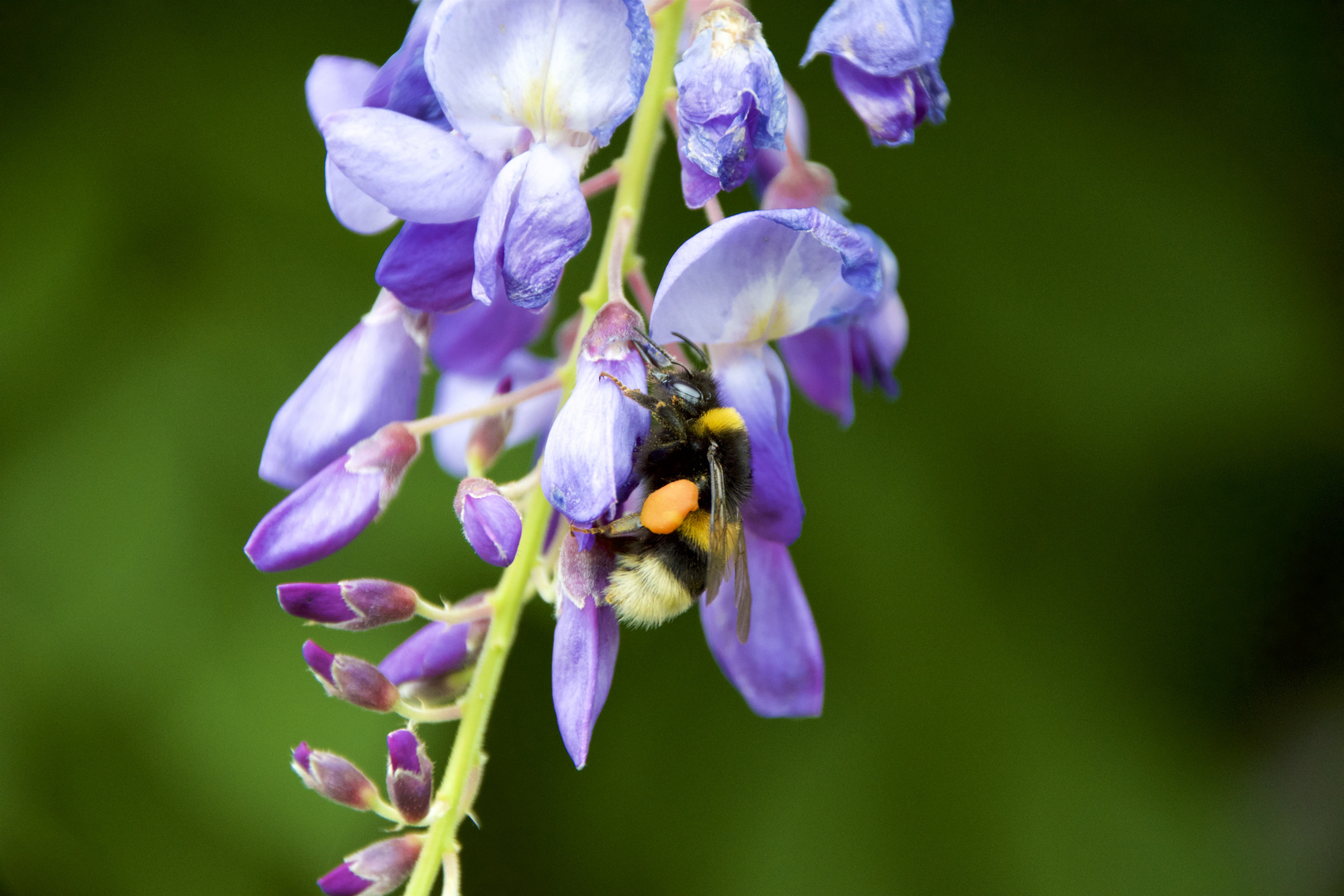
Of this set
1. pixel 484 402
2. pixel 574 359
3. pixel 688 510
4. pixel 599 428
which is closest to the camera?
pixel 599 428

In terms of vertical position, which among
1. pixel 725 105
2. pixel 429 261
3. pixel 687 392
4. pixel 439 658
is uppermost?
pixel 725 105

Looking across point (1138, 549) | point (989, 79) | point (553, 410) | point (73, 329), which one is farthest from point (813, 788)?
point (73, 329)

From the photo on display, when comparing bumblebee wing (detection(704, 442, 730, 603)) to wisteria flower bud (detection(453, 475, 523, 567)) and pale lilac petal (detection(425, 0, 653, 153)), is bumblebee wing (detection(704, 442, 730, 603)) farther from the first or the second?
pale lilac petal (detection(425, 0, 653, 153))

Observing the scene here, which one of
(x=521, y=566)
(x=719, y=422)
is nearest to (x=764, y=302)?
(x=719, y=422)

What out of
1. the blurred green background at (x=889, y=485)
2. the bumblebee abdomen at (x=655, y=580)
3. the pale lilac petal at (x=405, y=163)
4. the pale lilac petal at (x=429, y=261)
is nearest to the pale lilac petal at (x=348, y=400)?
the pale lilac petal at (x=429, y=261)

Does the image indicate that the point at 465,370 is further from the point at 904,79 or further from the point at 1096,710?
the point at 1096,710

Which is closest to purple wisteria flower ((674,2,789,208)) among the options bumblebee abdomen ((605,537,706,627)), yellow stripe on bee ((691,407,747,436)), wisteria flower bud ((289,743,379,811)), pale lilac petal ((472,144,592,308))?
pale lilac petal ((472,144,592,308))

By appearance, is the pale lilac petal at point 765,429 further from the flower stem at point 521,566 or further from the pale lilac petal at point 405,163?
the pale lilac petal at point 405,163

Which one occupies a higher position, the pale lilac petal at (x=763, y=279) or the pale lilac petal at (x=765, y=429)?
the pale lilac petal at (x=763, y=279)

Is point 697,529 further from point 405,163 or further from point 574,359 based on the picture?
point 405,163
